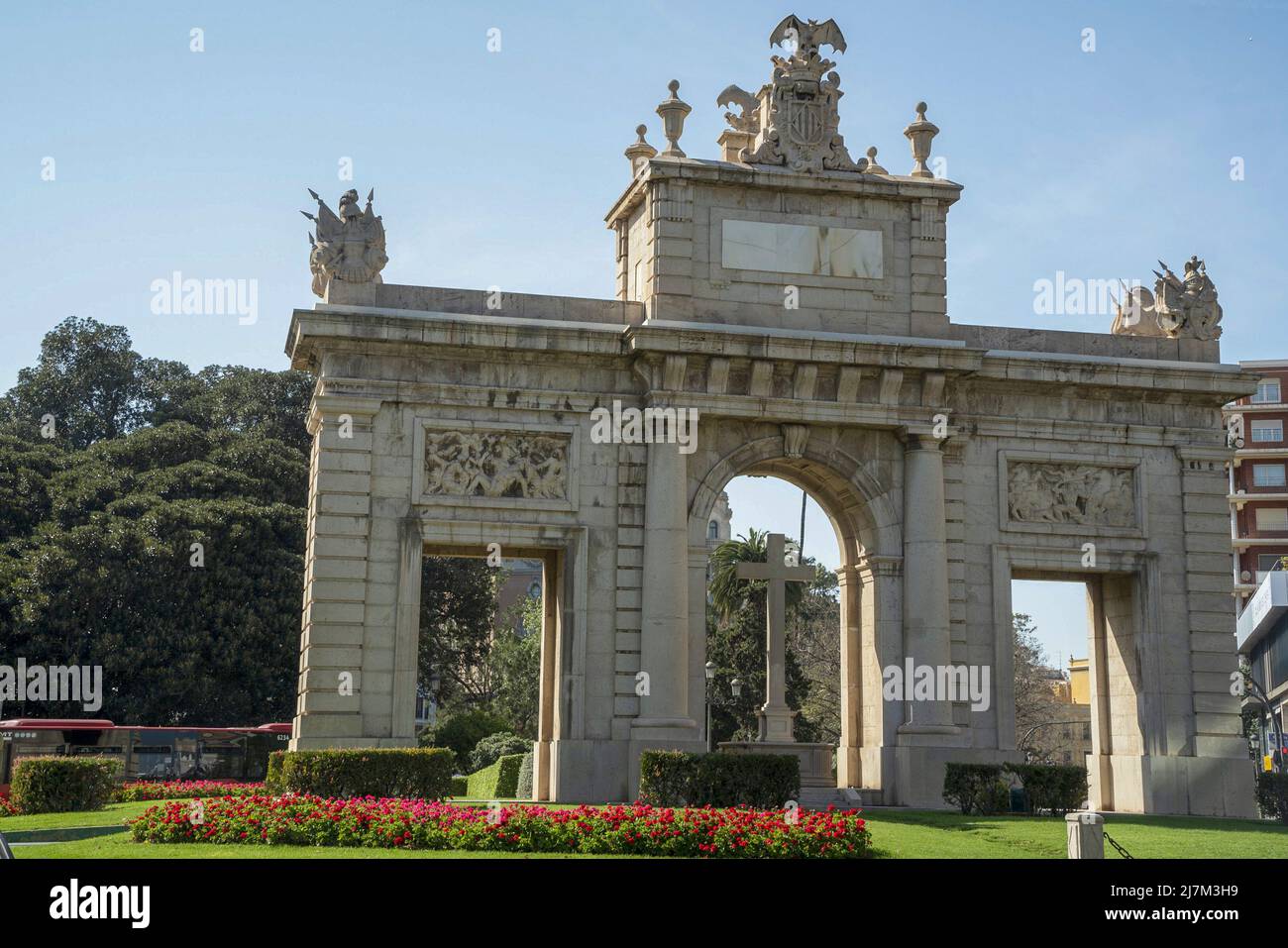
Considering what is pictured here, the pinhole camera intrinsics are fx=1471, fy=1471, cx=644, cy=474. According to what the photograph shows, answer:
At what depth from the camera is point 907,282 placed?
28.6 m

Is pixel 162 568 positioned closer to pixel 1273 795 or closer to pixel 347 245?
pixel 347 245

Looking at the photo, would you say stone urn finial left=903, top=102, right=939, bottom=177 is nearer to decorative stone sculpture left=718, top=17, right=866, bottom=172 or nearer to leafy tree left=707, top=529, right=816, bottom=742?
decorative stone sculpture left=718, top=17, right=866, bottom=172

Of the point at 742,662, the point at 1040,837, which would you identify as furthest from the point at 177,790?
the point at 742,662

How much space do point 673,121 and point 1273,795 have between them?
17073 millimetres

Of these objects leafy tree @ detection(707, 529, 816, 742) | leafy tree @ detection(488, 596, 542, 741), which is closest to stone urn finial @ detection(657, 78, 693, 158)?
leafy tree @ detection(707, 529, 816, 742)

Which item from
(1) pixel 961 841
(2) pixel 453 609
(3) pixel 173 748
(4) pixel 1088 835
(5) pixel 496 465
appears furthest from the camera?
(2) pixel 453 609

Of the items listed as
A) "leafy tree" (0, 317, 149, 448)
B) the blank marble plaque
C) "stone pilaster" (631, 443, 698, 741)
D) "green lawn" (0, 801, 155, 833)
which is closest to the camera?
"green lawn" (0, 801, 155, 833)

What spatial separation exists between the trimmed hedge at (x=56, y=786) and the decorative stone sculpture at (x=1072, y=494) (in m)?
18.5

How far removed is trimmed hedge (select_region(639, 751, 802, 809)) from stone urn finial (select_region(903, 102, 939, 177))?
1254cm

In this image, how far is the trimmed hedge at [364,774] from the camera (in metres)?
23.4

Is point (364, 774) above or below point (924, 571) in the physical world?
below

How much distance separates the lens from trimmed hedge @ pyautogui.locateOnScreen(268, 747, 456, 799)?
2338cm

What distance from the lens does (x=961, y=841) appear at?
20328 mm
